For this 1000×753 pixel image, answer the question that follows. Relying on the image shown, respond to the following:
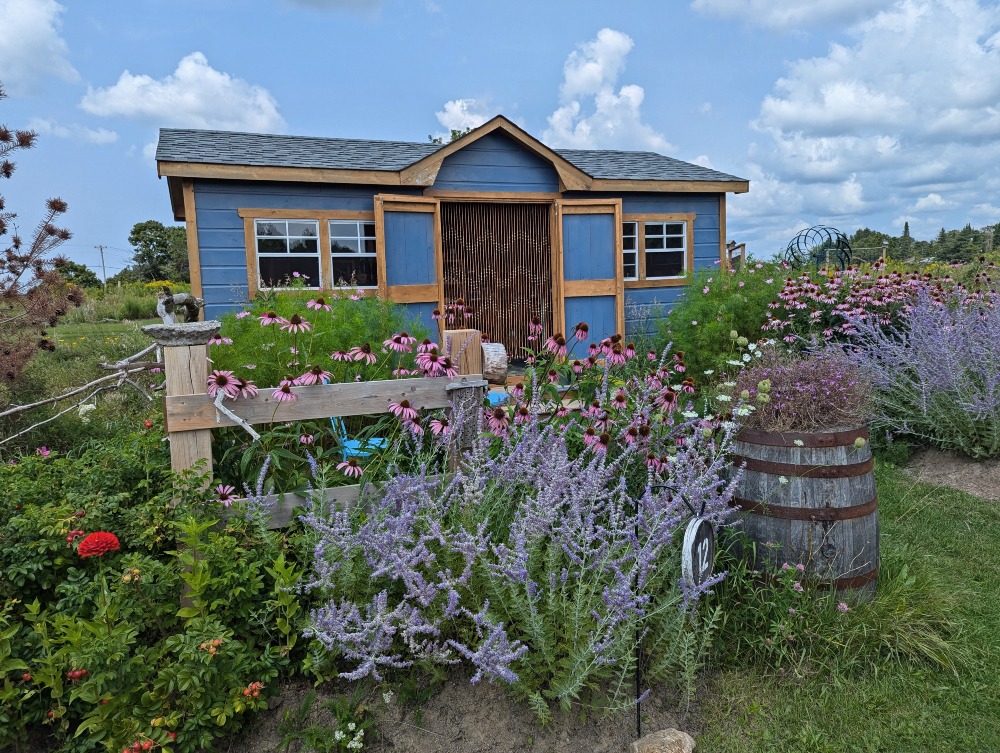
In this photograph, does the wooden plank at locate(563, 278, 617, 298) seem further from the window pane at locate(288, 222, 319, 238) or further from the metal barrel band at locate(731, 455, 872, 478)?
the metal barrel band at locate(731, 455, 872, 478)

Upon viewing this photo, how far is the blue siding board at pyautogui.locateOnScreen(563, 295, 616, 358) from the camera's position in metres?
8.80

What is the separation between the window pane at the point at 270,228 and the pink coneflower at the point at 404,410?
17.3ft

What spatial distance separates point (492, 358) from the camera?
6.86m

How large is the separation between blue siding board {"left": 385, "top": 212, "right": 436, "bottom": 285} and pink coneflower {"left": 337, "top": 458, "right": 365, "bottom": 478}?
494 cm

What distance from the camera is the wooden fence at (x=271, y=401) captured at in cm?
265

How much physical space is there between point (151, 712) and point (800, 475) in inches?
94.8

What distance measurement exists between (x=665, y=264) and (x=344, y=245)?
4447 mm

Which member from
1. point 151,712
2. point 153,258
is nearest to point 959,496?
point 151,712

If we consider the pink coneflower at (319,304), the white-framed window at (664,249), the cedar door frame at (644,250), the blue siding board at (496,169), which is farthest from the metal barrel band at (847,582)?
the white-framed window at (664,249)

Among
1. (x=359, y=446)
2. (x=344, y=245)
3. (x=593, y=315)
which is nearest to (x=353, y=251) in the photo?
(x=344, y=245)

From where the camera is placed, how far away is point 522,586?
2.26 meters

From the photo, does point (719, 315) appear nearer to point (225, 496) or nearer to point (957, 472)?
point (957, 472)

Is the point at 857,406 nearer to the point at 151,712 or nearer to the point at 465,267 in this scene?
the point at 151,712

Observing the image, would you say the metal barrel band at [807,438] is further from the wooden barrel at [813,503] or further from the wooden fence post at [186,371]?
the wooden fence post at [186,371]
